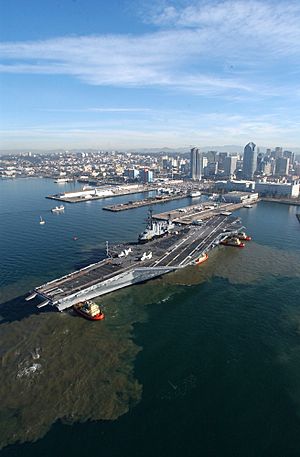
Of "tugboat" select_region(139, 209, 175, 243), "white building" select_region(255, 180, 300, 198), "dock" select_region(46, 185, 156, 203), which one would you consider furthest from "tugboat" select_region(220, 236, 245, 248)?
"white building" select_region(255, 180, 300, 198)

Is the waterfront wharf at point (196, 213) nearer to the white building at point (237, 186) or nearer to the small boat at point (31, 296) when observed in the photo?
the white building at point (237, 186)

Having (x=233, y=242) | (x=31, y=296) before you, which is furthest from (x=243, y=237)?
(x=31, y=296)

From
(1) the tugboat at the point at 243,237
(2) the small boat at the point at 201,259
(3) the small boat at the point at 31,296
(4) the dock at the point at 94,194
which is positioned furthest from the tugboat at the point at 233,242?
(4) the dock at the point at 94,194

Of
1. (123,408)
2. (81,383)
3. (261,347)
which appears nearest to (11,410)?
(81,383)

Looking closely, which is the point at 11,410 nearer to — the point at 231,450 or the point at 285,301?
the point at 231,450

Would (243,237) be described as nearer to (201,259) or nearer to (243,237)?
(243,237)

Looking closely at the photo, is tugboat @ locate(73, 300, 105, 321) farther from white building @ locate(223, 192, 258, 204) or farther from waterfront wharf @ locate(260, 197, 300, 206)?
waterfront wharf @ locate(260, 197, 300, 206)

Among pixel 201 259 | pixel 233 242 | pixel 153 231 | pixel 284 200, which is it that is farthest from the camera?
pixel 284 200
